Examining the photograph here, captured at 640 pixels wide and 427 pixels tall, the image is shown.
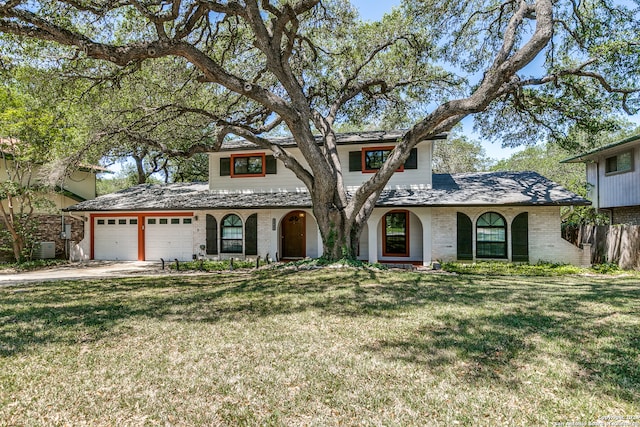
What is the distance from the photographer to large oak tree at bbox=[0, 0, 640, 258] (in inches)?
354

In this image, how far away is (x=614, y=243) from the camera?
12.5 m

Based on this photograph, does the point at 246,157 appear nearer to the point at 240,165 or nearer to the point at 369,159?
the point at 240,165

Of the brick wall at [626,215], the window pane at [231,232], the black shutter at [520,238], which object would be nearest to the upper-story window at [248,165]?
the window pane at [231,232]

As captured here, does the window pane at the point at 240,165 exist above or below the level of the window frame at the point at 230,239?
above

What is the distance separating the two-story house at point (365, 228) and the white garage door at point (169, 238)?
0.05m

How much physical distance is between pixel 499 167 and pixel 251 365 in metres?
37.1

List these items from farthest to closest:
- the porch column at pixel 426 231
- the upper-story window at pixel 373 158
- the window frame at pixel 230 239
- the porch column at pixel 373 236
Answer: the window frame at pixel 230 239, the upper-story window at pixel 373 158, the porch column at pixel 373 236, the porch column at pixel 426 231

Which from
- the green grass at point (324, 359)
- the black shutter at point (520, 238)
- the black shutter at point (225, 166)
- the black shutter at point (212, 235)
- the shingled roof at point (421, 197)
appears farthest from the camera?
the black shutter at point (225, 166)

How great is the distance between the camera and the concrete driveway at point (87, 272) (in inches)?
442

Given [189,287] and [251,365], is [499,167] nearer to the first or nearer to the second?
[189,287]

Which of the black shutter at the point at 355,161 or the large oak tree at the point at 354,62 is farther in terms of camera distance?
the black shutter at the point at 355,161

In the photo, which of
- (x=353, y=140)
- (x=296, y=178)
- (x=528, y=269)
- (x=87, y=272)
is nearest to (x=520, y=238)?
(x=528, y=269)

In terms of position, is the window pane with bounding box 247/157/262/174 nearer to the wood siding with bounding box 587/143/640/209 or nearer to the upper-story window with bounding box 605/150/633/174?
the wood siding with bounding box 587/143/640/209

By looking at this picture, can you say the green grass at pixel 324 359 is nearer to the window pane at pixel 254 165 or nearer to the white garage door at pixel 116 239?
the white garage door at pixel 116 239
